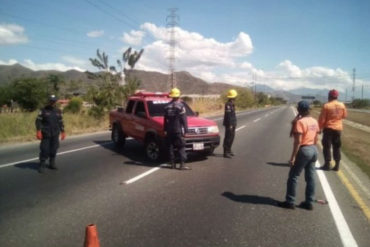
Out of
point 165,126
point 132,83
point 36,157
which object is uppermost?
point 132,83

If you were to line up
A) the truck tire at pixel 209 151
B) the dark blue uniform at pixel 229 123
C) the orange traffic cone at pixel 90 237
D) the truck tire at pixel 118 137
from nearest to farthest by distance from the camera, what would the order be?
the orange traffic cone at pixel 90 237 < the truck tire at pixel 209 151 < the dark blue uniform at pixel 229 123 < the truck tire at pixel 118 137

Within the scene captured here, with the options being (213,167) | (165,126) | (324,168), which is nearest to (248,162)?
(213,167)

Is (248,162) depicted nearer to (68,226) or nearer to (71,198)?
(71,198)

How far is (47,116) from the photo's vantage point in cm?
848

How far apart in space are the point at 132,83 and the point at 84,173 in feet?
65.5

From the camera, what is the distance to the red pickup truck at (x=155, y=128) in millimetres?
9375

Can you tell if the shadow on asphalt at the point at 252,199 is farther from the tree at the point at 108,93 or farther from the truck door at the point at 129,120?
the tree at the point at 108,93

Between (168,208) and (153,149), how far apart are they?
4.18 meters

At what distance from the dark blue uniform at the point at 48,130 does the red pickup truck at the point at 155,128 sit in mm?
2528

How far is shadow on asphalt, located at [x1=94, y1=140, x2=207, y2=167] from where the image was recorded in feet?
31.4

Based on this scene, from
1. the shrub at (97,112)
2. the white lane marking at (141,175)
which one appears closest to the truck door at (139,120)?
the white lane marking at (141,175)

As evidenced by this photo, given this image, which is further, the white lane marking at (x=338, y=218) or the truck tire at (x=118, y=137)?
the truck tire at (x=118, y=137)

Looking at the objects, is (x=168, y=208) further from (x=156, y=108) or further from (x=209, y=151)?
(x=156, y=108)

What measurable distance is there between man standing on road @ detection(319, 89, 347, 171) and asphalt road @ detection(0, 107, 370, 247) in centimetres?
67
